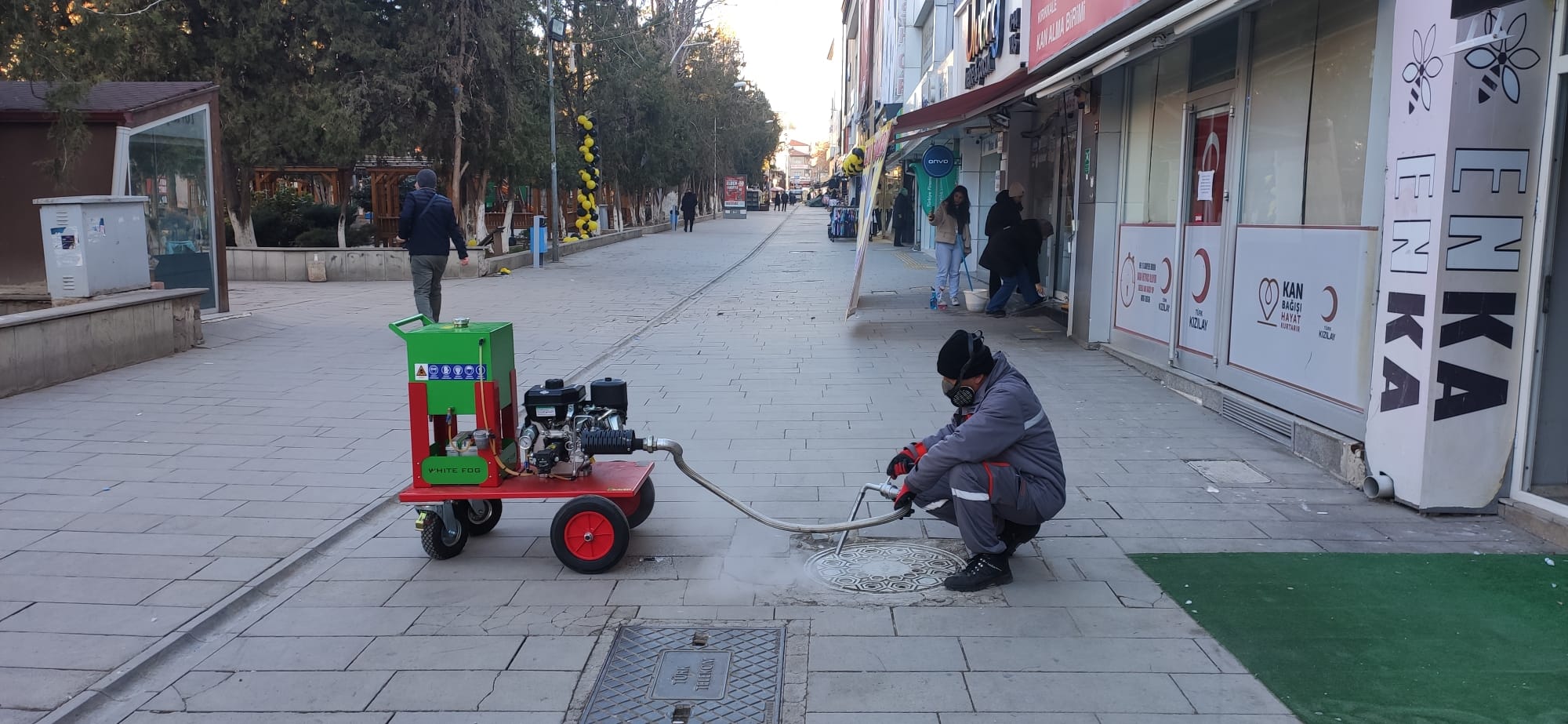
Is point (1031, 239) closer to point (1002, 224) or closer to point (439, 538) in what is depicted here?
point (1002, 224)

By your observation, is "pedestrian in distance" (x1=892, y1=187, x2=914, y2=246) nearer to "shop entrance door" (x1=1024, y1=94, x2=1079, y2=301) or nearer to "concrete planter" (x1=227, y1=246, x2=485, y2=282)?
"concrete planter" (x1=227, y1=246, x2=485, y2=282)

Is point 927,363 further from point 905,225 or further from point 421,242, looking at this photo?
point 905,225

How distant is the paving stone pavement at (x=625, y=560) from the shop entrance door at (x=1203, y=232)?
578 mm

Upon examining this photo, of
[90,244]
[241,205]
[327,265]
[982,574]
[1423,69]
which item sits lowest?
[982,574]

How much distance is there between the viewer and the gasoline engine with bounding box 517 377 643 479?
5.02m

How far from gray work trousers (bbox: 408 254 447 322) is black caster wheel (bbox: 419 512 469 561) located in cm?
694

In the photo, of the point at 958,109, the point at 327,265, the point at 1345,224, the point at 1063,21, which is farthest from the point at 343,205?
the point at 1345,224

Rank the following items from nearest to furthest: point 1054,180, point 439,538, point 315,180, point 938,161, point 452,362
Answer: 1. point 452,362
2. point 439,538
3. point 1054,180
4. point 938,161
5. point 315,180

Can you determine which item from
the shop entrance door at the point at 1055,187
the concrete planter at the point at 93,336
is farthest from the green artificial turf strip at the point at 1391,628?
the concrete planter at the point at 93,336

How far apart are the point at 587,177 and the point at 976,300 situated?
50.1ft

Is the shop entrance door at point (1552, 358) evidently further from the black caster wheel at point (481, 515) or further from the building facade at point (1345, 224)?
the black caster wheel at point (481, 515)

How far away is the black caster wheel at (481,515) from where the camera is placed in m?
5.41

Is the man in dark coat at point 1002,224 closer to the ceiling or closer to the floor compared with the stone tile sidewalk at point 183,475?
closer to the ceiling

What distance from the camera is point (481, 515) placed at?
548cm
